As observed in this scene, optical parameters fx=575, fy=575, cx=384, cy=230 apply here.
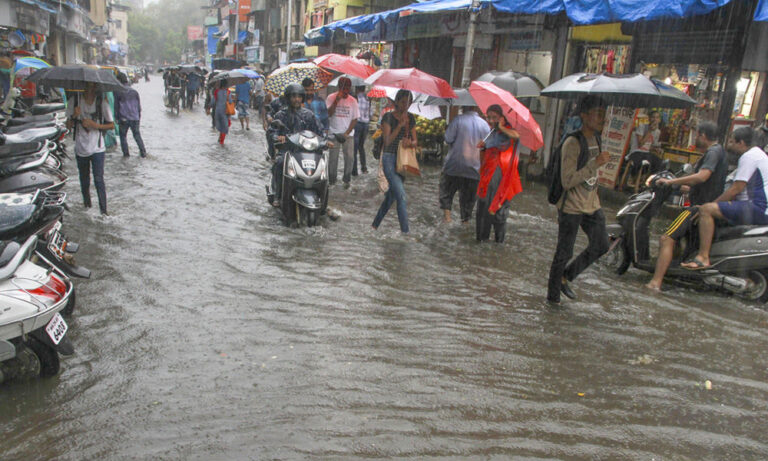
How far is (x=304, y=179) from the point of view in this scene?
7.46 meters

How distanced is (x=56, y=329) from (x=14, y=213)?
956 millimetres

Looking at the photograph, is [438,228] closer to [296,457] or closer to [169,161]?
[296,457]

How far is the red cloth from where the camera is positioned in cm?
705

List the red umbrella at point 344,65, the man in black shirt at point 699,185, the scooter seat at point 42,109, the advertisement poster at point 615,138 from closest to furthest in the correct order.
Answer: the man in black shirt at point 699,185, the scooter seat at point 42,109, the red umbrella at point 344,65, the advertisement poster at point 615,138

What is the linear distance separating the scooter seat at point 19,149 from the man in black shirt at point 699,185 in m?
6.24

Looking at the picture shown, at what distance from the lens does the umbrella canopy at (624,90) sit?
607 centimetres

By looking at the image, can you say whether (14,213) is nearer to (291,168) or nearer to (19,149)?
(19,149)

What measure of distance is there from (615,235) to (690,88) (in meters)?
5.06

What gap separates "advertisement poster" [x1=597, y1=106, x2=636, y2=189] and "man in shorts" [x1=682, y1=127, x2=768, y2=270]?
5.35 m

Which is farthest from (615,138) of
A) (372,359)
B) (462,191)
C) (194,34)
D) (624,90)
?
(194,34)

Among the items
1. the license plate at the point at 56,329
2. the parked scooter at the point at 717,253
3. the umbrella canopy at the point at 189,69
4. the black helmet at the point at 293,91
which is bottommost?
the license plate at the point at 56,329

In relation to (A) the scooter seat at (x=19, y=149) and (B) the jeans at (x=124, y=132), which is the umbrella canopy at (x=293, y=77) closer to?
(B) the jeans at (x=124, y=132)

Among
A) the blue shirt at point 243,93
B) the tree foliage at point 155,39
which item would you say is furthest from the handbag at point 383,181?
the tree foliage at point 155,39

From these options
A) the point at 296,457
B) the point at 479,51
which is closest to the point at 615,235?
the point at 296,457
